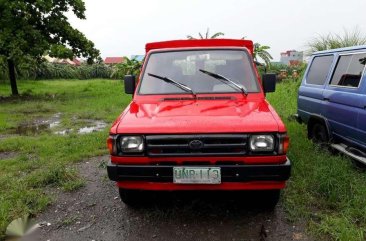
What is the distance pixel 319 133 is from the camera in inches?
248

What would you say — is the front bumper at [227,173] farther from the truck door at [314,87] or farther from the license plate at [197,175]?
the truck door at [314,87]

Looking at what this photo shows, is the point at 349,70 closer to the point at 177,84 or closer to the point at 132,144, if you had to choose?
the point at 177,84

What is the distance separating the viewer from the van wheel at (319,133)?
234 inches

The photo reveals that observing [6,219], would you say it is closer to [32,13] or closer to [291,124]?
[291,124]

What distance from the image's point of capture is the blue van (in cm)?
493

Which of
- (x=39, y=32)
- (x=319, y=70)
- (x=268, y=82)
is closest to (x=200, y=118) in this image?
(x=268, y=82)

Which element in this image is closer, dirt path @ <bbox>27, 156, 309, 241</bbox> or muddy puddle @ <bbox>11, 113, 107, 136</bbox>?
dirt path @ <bbox>27, 156, 309, 241</bbox>

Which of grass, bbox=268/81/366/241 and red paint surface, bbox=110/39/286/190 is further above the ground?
red paint surface, bbox=110/39/286/190

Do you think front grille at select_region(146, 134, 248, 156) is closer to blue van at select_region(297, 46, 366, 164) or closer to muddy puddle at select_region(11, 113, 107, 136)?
blue van at select_region(297, 46, 366, 164)

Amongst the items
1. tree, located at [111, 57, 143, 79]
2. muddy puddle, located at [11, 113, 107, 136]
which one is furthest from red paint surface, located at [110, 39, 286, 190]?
tree, located at [111, 57, 143, 79]

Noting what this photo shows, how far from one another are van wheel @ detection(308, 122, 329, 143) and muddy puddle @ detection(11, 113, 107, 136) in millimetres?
5381

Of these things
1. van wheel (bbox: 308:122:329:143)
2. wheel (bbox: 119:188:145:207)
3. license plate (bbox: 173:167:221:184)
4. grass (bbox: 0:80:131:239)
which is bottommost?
grass (bbox: 0:80:131:239)

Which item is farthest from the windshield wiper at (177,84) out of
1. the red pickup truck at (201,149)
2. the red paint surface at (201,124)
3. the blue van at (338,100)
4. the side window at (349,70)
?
the side window at (349,70)

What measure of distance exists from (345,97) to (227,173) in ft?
8.69
